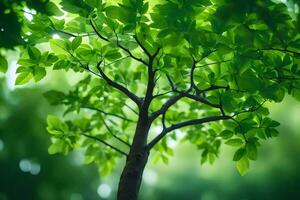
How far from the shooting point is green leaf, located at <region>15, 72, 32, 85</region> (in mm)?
1606

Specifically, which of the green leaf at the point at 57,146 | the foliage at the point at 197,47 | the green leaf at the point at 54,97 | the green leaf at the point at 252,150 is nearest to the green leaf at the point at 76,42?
the foliage at the point at 197,47

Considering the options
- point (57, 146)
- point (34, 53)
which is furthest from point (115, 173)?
point (34, 53)

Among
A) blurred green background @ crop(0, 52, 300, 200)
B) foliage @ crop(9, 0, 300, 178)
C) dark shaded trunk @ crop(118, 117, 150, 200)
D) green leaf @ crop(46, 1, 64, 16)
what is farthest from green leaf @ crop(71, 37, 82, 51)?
blurred green background @ crop(0, 52, 300, 200)

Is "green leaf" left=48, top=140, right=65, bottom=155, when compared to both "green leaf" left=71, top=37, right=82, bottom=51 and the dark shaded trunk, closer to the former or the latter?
the dark shaded trunk

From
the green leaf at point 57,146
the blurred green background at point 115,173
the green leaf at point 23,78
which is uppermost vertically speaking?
the blurred green background at point 115,173

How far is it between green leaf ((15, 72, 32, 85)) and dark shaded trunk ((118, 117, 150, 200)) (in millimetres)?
499

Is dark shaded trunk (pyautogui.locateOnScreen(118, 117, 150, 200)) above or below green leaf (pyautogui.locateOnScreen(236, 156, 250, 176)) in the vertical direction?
below

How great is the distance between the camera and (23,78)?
161 centimetres

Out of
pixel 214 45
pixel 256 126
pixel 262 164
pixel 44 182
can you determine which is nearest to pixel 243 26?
pixel 214 45

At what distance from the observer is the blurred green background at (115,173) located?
5.62 meters

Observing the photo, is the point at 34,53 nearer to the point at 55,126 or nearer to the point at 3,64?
the point at 3,64

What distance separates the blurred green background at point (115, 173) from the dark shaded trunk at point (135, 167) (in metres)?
4.09

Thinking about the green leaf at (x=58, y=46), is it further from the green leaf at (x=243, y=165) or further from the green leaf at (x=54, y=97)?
the green leaf at (x=243, y=165)

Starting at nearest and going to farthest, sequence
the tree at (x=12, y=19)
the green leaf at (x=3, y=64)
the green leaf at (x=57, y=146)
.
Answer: the tree at (x=12, y=19) → the green leaf at (x=3, y=64) → the green leaf at (x=57, y=146)
